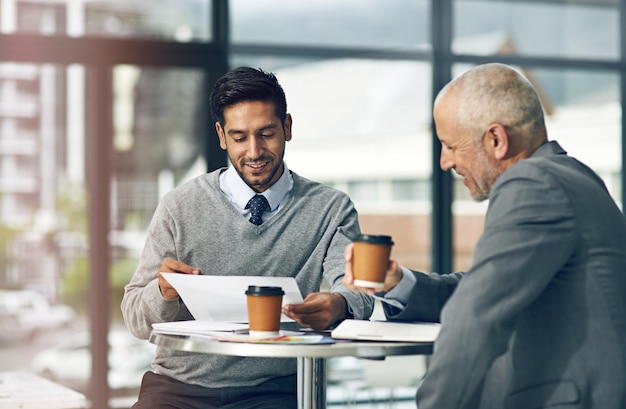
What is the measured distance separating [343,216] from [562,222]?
3.05ft

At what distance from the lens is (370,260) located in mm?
2068

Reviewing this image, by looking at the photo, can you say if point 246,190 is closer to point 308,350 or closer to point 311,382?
point 311,382

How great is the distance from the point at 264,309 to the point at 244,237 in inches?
23.3

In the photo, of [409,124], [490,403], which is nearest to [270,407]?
[490,403]

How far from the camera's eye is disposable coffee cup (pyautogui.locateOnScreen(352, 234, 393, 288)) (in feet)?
6.78

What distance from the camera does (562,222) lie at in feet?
6.30

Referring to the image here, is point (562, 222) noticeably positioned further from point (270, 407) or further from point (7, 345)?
point (7, 345)

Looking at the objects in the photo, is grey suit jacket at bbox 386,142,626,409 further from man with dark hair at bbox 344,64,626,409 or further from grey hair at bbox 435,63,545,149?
grey hair at bbox 435,63,545,149

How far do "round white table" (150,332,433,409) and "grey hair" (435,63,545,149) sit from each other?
1.49 feet

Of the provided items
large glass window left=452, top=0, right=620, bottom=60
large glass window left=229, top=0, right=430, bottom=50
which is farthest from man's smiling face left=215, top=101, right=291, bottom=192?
large glass window left=452, top=0, right=620, bottom=60

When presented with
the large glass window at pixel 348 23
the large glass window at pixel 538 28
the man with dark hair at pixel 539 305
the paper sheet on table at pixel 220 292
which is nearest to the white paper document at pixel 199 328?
the paper sheet on table at pixel 220 292

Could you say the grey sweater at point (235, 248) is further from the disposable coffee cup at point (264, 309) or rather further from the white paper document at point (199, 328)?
the disposable coffee cup at point (264, 309)

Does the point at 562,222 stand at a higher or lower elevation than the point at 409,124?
lower

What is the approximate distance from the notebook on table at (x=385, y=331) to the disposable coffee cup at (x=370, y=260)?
0.14 m
